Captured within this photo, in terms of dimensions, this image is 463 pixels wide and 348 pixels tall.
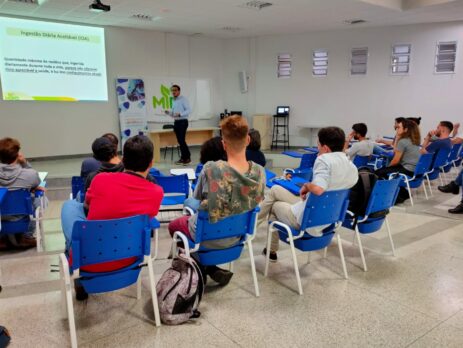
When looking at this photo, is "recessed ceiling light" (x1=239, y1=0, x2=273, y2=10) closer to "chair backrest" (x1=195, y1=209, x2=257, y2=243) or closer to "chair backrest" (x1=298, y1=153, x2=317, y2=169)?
"chair backrest" (x1=298, y1=153, x2=317, y2=169)

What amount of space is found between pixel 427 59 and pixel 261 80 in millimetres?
4164

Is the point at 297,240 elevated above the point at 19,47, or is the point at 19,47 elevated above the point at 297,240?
the point at 19,47

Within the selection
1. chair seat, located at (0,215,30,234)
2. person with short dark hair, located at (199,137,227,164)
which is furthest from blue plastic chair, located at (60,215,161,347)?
chair seat, located at (0,215,30,234)

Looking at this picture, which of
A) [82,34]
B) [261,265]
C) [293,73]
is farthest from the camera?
[293,73]

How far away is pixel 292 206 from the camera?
277 centimetres

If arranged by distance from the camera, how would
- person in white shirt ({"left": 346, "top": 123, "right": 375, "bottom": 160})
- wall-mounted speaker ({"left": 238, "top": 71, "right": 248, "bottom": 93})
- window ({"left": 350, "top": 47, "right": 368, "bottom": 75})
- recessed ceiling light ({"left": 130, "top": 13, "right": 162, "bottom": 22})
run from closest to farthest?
person in white shirt ({"left": 346, "top": 123, "right": 375, "bottom": 160}) < recessed ceiling light ({"left": 130, "top": 13, "right": 162, "bottom": 22}) < window ({"left": 350, "top": 47, "right": 368, "bottom": 75}) < wall-mounted speaker ({"left": 238, "top": 71, "right": 248, "bottom": 93})

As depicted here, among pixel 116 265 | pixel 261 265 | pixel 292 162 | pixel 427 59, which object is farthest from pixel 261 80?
pixel 116 265

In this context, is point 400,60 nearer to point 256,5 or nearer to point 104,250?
point 256,5

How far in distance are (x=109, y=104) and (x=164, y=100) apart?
147 cm

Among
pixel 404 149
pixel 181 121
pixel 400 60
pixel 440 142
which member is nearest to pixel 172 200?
pixel 404 149

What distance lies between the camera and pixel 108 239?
1.92 meters

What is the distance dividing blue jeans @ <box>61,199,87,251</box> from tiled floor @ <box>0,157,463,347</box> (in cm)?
53

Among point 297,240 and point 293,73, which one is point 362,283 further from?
point 293,73

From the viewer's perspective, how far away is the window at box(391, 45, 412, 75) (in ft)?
28.9
